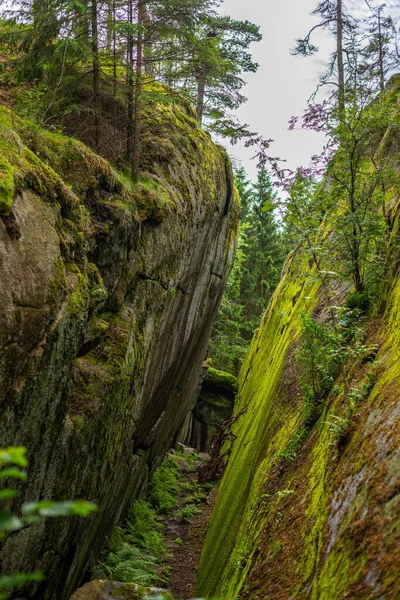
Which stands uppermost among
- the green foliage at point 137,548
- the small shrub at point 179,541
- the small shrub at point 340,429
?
the small shrub at point 340,429

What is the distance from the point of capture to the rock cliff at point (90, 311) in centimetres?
496

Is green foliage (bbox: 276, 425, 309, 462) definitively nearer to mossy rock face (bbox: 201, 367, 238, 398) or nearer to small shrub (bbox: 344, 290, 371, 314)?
small shrub (bbox: 344, 290, 371, 314)

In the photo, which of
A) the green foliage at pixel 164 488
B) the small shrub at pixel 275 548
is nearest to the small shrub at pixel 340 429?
the small shrub at pixel 275 548

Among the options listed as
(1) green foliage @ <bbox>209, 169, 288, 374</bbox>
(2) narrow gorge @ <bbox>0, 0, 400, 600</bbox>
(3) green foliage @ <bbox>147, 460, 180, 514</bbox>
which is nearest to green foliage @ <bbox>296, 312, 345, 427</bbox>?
(2) narrow gorge @ <bbox>0, 0, 400, 600</bbox>

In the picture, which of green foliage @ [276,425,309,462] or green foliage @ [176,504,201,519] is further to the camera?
green foliage @ [176,504,201,519]

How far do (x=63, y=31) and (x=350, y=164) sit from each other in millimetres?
7972

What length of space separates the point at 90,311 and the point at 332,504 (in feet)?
14.6

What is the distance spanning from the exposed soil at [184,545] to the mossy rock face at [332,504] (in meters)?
1.05

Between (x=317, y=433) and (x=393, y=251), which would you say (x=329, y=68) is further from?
(x=317, y=433)

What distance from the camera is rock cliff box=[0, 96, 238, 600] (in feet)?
16.3

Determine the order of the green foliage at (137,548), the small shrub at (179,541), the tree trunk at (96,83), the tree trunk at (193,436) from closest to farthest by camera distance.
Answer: the green foliage at (137,548)
the tree trunk at (96,83)
the small shrub at (179,541)
the tree trunk at (193,436)

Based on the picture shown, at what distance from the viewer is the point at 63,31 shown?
33.5 feet

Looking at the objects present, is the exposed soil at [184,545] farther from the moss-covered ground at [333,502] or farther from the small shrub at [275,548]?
the small shrub at [275,548]

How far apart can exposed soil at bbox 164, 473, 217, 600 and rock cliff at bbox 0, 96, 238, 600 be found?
4.93ft
